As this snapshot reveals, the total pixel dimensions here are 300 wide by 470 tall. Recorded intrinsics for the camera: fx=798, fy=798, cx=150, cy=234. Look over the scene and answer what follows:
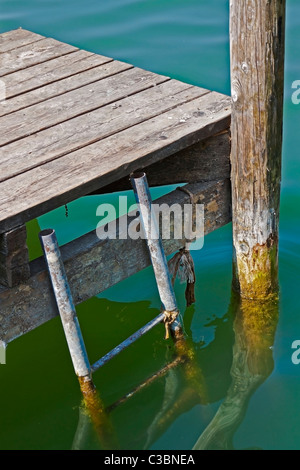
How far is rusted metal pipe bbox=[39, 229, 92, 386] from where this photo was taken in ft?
13.9

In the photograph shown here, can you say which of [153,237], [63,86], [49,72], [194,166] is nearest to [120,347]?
[153,237]

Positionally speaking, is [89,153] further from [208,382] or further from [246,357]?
[246,357]

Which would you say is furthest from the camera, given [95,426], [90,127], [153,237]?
[95,426]

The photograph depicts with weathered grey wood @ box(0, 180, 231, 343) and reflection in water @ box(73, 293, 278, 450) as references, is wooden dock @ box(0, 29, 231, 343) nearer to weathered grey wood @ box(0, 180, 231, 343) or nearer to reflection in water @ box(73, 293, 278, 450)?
weathered grey wood @ box(0, 180, 231, 343)

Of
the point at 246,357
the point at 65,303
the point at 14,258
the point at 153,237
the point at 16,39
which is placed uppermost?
the point at 16,39

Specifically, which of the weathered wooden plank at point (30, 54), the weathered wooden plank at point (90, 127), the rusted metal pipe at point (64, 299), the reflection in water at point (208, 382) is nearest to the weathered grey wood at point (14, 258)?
the rusted metal pipe at point (64, 299)

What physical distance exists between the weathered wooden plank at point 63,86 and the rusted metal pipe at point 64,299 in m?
1.06

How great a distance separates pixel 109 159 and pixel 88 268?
0.64m

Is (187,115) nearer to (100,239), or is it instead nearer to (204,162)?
(204,162)

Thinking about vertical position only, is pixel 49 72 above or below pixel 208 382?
above

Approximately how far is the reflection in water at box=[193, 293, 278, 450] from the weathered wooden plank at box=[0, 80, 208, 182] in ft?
4.89

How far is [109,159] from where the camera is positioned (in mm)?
4500

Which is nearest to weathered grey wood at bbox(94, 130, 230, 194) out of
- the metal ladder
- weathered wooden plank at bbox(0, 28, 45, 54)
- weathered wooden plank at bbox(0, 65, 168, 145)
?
the metal ladder

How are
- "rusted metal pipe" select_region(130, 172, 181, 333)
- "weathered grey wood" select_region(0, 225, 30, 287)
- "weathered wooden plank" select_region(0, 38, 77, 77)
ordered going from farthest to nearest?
"weathered wooden plank" select_region(0, 38, 77, 77) → "rusted metal pipe" select_region(130, 172, 181, 333) → "weathered grey wood" select_region(0, 225, 30, 287)
